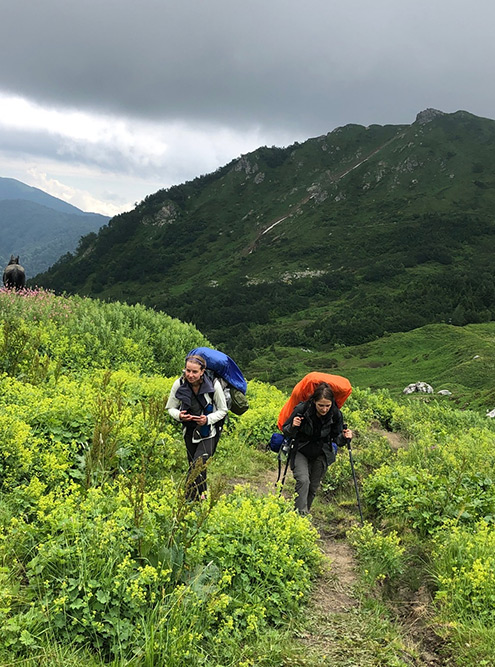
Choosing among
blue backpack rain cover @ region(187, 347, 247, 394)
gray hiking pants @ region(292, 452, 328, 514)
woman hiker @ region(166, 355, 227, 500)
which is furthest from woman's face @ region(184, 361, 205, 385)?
gray hiking pants @ region(292, 452, 328, 514)

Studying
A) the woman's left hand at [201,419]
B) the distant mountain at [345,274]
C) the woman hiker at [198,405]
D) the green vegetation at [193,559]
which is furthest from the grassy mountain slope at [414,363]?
the woman's left hand at [201,419]

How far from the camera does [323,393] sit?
18.0ft

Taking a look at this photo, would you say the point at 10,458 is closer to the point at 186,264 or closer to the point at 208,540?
the point at 208,540

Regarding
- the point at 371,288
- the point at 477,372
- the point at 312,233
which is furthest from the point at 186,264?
the point at 477,372

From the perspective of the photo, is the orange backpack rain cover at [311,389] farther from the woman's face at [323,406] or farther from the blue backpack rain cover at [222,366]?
the blue backpack rain cover at [222,366]

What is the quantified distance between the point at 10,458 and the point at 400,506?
196 inches

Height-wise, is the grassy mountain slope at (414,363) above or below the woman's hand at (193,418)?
below

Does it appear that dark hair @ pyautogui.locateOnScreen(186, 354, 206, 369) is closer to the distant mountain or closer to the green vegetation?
the green vegetation

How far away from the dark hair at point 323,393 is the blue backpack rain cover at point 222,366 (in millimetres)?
981

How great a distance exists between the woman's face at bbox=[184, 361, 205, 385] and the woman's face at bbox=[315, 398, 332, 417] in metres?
1.52

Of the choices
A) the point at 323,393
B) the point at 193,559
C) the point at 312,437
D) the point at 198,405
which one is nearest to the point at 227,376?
the point at 198,405

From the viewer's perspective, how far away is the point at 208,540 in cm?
381

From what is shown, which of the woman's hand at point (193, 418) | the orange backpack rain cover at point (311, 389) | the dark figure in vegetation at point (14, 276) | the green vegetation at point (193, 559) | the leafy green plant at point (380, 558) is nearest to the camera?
the green vegetation at point (193, 559)

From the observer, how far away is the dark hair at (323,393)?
5.51 meters
